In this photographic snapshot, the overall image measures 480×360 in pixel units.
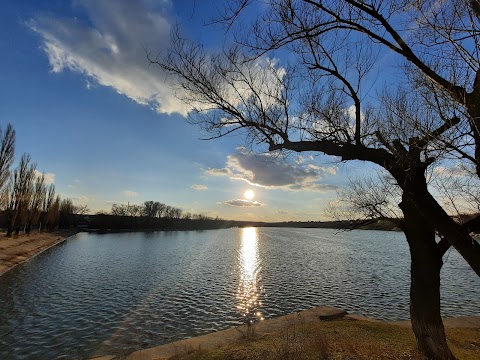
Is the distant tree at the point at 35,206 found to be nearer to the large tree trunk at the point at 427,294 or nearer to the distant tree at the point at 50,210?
the distant tree at the point at 50,210

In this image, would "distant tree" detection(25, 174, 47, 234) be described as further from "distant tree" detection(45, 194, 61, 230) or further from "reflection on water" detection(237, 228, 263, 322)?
"reflection on water" detection(237, 228, 263, 322)

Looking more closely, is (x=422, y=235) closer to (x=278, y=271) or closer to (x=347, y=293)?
(x=347, y=293)

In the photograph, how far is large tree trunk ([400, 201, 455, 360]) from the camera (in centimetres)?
769

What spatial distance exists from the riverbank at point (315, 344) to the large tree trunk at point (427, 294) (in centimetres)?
47

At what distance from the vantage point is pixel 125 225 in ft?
441

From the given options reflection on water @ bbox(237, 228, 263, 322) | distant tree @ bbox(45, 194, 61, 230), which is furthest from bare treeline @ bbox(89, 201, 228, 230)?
reflection on water @ bbox(237, 228, 263, 322)

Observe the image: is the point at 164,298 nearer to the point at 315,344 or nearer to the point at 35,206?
the point at 315,344

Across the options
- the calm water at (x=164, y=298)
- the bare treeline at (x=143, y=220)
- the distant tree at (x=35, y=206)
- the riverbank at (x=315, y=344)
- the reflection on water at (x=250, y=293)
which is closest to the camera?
the riverbank at (x=315, y=344)

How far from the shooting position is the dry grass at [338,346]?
8023 millimetres

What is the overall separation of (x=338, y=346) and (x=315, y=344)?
70 centimetres

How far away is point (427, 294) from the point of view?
25.4 ft

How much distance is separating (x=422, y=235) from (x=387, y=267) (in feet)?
99.5

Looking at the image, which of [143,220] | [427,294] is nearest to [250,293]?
[427,294]

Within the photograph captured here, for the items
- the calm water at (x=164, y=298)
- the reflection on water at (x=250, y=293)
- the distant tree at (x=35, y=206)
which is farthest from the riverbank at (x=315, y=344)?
the distant tree at (x=35, y=206)
